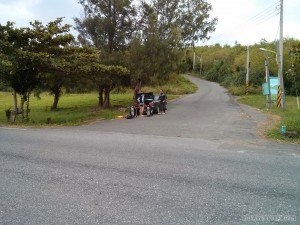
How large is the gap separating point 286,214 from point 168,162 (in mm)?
3593

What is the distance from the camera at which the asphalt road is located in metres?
4.73

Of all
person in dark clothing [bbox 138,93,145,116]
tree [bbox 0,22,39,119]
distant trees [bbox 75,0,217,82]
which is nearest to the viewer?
tree [bbox 0,22,39,119]

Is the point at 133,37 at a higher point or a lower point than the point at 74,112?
higher

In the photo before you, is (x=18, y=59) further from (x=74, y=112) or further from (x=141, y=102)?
(x=74, y=112)

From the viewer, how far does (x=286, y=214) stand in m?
4.73

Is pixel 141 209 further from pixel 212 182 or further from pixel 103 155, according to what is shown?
pixel 103 155

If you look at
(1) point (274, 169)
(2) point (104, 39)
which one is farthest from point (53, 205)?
(2) point (104, 39)

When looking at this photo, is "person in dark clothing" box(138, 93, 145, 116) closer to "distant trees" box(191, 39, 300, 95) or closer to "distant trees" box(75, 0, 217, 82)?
"distant trees" box(75, 0, 217, 82)

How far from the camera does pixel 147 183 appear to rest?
244 inches

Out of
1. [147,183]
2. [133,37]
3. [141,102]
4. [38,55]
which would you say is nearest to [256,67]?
[133,37]

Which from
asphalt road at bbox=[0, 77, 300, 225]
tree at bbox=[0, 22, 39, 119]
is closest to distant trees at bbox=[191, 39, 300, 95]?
tree at bbox=[0, 22, 39, 119]

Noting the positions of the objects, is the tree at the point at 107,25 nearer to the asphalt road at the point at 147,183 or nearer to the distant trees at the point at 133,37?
the distant trees at the point at 133,37

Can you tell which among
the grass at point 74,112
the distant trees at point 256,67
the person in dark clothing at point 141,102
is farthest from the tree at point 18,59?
the distant trees at point 256,67

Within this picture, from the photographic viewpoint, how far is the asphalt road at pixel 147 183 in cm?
473
